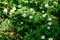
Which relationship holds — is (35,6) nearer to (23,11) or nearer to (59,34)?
(23,11)

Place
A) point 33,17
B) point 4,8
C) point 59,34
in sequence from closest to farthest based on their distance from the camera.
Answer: point 59,34 < point 33,17 < point 4,8

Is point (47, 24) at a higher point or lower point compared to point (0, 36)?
higher

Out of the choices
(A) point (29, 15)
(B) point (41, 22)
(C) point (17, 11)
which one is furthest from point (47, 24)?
(C) point (17, 11)

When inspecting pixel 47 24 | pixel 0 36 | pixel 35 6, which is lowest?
pixel 0 36

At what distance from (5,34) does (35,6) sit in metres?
1.12

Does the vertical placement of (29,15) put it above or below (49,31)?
above

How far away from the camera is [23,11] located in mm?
A: 4551

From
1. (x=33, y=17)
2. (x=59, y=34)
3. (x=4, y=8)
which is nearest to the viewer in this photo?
(x=59, y=34)

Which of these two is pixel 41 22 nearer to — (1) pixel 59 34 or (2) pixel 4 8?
(1) pixel 59 34

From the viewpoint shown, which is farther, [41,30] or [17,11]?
A: [17,11]

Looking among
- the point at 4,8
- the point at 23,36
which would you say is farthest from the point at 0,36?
the point at 4,8

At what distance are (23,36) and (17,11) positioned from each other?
78 cm

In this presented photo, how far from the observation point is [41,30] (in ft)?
13.7

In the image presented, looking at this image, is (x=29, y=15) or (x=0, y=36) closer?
(x=0, y=36)
